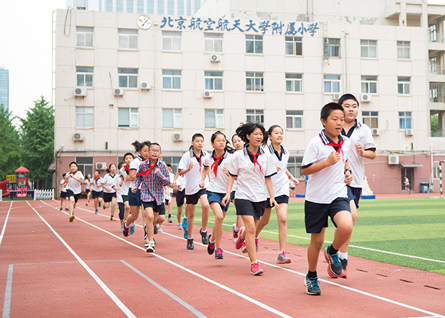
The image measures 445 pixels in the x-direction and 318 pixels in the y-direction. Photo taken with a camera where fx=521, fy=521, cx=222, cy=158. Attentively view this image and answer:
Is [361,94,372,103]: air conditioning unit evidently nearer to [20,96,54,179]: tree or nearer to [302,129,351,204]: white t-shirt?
[20,96,54,179]: tree

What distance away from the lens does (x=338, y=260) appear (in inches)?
252

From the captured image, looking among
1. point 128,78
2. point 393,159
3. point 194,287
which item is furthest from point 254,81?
point 194,287

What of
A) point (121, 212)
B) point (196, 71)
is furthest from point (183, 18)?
point (121, 212)

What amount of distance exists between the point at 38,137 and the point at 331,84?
33.7 metres

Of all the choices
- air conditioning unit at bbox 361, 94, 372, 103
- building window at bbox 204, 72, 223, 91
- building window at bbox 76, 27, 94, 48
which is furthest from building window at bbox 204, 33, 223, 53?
air conditioning unit at bbox 361, 94, 372, 103

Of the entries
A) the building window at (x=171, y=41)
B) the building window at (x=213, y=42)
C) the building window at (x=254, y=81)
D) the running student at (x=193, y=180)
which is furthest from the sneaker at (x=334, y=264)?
the building window at (x=213, y=42)

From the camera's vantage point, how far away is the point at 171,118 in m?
41.2

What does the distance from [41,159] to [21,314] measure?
190 ft

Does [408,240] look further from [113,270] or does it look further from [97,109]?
[97,109]

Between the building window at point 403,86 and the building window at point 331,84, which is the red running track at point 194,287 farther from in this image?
the building window at point 403,86

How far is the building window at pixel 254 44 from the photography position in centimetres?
→ 4281

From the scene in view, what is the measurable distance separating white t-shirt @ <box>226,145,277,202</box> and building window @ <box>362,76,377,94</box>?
39492 millimetres

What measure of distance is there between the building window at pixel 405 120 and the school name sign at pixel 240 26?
10750 millimetres

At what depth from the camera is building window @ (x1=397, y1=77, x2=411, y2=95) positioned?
45812 mm
